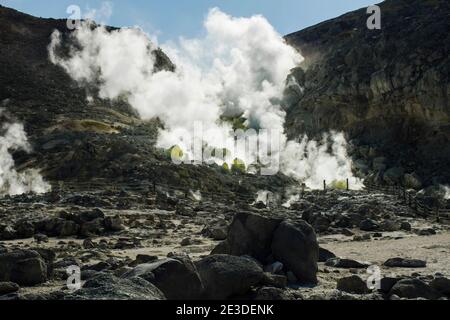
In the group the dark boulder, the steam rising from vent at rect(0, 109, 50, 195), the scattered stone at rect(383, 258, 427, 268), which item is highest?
the steam rising from vent at rect(0, 109, 50, 195)

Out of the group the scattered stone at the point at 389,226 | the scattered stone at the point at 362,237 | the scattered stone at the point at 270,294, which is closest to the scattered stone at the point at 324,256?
the scattered stone at the point at 270,294

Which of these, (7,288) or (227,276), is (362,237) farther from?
(7,288)

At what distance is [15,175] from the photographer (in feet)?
102

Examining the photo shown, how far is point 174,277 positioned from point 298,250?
9.05ft

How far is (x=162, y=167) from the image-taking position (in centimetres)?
2908

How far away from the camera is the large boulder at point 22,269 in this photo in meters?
8.17

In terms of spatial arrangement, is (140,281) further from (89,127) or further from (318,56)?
(318,56)

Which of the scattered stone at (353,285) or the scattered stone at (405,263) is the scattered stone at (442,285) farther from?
the scattered stone at (405,263)

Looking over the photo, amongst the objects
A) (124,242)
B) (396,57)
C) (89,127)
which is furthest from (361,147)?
(124,242)

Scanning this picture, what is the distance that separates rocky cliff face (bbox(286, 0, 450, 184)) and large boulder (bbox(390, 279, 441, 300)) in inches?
1099

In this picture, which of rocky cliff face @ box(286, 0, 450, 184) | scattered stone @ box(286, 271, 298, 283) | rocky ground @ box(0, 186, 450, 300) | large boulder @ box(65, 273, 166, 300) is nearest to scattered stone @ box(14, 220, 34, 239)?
rocky ground @ box(0, 186, 450, 300)

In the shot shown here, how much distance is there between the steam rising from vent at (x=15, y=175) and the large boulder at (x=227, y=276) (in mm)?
22138

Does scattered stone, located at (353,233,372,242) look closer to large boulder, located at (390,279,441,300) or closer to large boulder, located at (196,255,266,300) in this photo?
large boulder, located at (390,279,441,300)

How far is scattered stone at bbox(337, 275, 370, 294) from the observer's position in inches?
295
